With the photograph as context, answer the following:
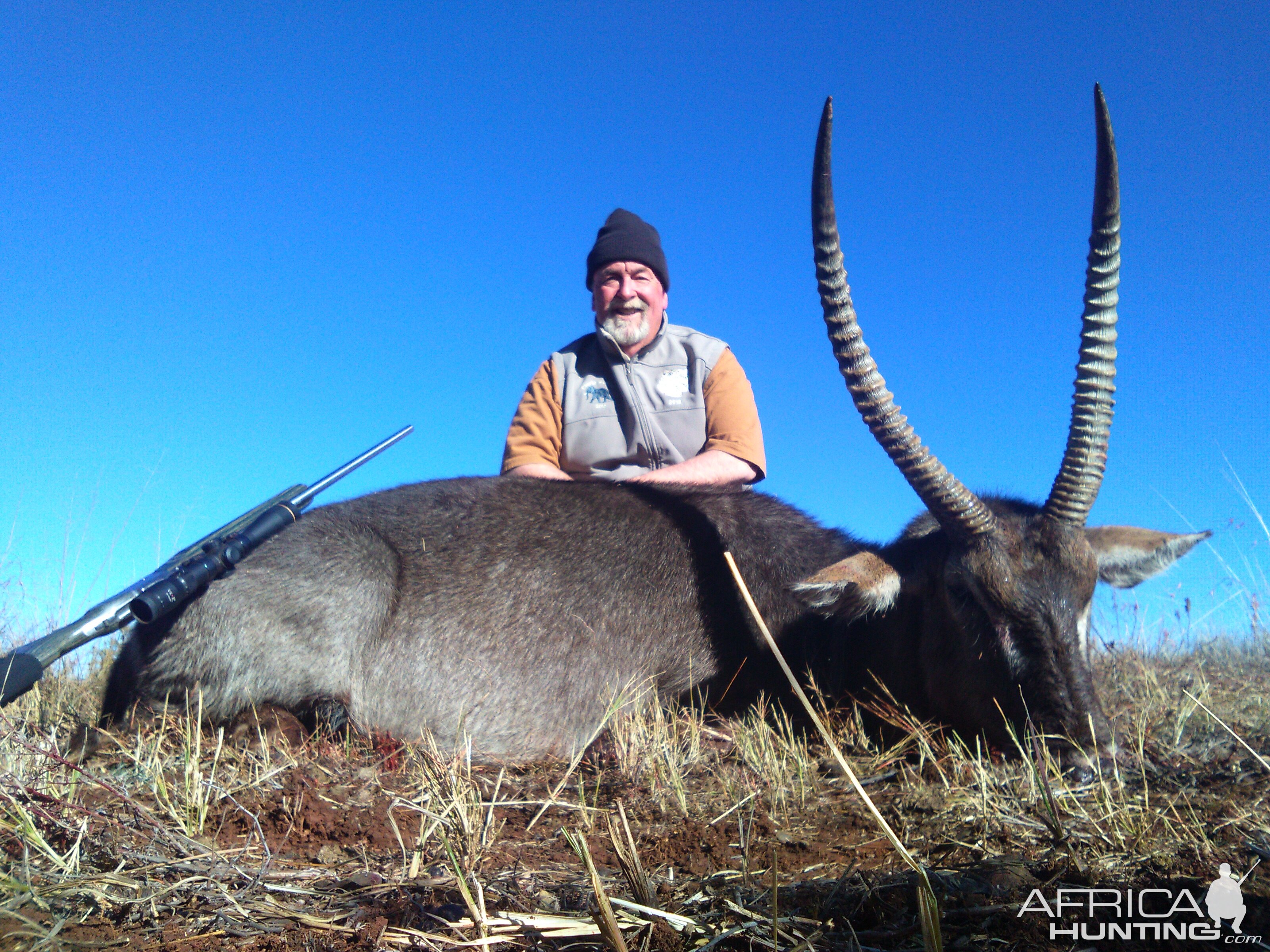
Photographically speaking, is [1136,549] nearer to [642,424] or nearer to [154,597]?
[642,424]

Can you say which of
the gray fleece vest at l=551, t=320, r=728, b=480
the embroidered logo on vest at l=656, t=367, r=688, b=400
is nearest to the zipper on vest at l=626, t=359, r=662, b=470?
the gray fleece vest at l=551, t=320, r=728, b=480

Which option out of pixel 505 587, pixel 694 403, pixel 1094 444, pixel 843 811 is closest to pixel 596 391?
pixel 694 403

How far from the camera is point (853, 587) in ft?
10.8

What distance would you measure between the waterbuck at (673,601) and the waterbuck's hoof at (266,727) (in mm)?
48

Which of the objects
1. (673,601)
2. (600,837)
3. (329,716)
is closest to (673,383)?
(673,601)

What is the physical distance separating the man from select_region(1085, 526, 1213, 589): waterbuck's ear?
2.09m

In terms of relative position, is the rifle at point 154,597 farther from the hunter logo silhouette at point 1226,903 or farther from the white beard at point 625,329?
the hunter logo silhouette at point 1226,903

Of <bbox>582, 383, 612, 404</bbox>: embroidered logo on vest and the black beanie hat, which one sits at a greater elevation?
the black beanie hat

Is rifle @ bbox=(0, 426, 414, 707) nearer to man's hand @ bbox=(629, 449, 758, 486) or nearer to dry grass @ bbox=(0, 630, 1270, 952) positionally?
dry grass @ bbox=(0, 630, 1270, 952)

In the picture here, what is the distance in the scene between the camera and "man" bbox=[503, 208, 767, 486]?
17.4 feet

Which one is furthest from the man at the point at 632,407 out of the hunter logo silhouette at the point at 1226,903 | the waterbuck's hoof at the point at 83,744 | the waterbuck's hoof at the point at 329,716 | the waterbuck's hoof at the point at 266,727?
the hunter logo silhouette at the point at 1226,903

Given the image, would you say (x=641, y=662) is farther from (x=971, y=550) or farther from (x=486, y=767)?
(x=971, y=550)

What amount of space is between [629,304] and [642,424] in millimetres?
981

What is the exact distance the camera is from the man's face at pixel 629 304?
5.57 meters
